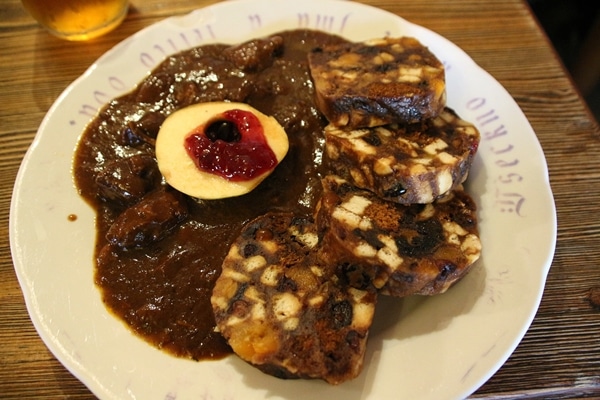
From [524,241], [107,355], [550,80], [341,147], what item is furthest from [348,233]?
[550,80]

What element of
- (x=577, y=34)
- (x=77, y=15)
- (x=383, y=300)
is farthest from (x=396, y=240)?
(x=577, y=34)

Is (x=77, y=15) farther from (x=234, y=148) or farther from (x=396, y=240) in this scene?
(x=396, y=240)

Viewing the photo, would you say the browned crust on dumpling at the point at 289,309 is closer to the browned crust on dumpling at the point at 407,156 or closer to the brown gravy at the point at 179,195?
the brown gravy at the point at 179,195

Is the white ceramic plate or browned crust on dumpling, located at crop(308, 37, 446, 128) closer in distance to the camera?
the white ceramic plate

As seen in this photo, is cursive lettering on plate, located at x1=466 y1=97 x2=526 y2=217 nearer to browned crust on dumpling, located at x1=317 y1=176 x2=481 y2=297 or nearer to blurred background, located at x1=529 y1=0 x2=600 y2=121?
browned crust on dumpling, located at x1=317 y1=176 x2=481 y2=297

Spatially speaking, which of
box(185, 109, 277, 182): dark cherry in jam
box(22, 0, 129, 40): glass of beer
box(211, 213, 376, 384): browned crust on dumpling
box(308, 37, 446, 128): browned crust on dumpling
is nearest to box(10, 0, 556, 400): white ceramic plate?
box(211, 213, 376, 384): browned crust on dumpling

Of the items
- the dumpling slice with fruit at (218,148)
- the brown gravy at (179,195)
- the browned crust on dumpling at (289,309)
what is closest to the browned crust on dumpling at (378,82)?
the brown gravy at (179,195)
